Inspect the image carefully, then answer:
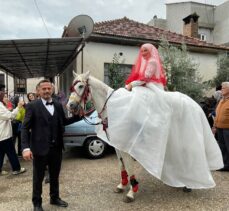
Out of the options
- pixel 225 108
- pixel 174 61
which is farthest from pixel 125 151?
pixel 174 61

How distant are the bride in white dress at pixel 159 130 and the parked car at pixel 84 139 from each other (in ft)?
9.66

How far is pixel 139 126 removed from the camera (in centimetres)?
469

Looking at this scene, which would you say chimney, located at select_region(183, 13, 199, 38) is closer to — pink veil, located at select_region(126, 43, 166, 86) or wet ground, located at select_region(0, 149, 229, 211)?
wet ground, located at select_region(0, 149, 229, 211)

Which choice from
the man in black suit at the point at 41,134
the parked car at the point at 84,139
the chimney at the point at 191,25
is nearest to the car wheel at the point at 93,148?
the parked car at the point at 84,139

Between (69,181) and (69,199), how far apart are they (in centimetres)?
100

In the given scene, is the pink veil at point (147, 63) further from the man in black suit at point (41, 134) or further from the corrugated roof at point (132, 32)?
the corrugated roof at point (132, 32)

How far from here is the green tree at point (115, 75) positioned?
1140 centimetres

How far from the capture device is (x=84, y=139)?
25.5 ft

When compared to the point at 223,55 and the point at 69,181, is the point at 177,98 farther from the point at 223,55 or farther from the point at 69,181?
the point at 223,55

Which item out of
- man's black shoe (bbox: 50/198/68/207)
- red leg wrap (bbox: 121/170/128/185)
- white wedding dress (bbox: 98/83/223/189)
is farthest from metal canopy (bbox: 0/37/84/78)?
man's black shoe (bbox: 50/198/68/207)

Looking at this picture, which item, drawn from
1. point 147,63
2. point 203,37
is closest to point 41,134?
point 147,63

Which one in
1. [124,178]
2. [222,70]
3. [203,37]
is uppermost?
[203,37]

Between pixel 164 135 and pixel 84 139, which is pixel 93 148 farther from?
pixel 164 135

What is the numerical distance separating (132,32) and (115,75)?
3.48 metres
